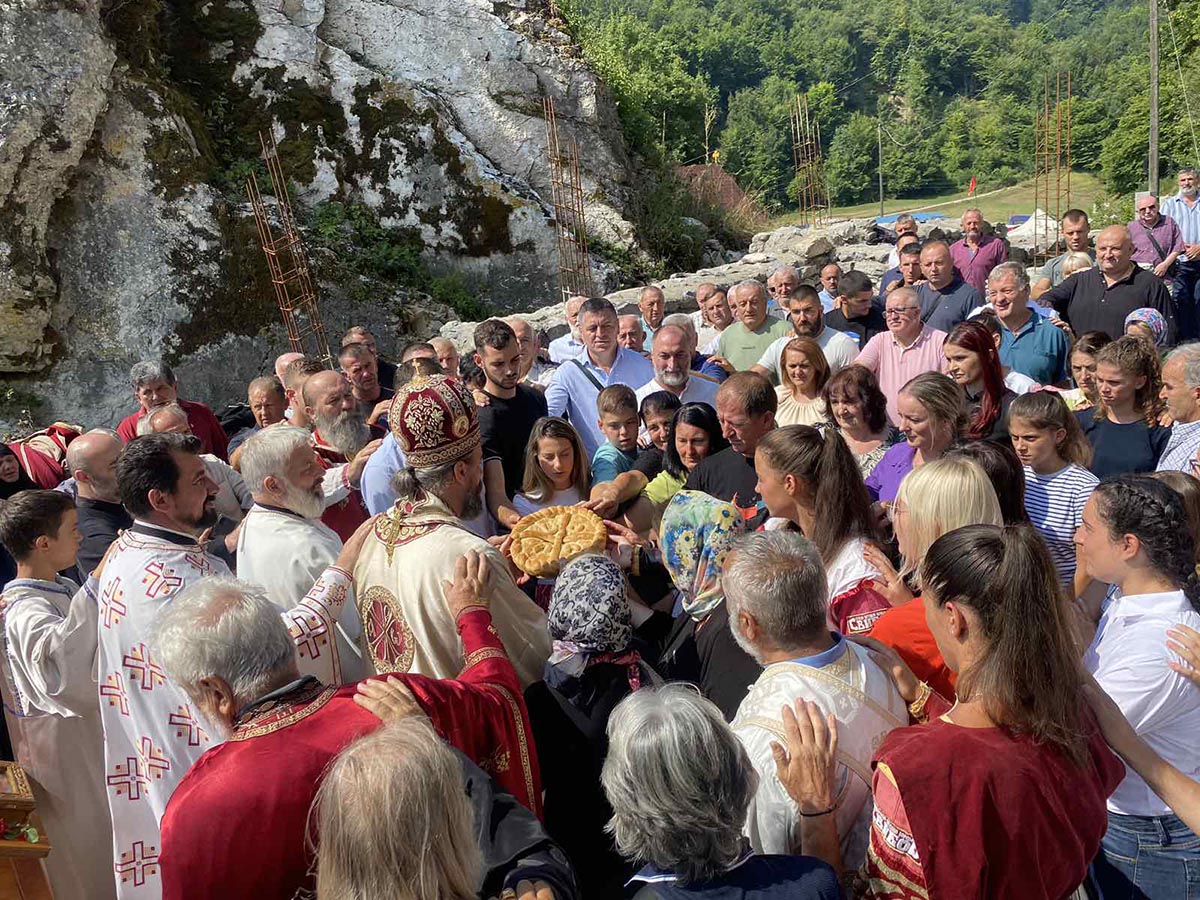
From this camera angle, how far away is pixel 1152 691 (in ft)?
8.16

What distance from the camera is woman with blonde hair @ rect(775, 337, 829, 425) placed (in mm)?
5449

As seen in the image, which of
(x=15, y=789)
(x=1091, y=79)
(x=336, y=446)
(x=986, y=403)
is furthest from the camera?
(x=1091, y=79)

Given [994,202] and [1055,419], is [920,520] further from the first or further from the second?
[994,202]

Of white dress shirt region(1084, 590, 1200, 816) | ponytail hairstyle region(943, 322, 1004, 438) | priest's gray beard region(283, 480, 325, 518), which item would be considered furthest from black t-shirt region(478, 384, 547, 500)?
white dress shirt region(1084, 590, 1200, 816)

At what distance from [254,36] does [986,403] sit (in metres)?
13.2

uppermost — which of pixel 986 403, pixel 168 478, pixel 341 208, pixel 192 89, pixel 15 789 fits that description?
pixel 192 89

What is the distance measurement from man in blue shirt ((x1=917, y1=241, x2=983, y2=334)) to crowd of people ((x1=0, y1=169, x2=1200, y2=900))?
183 centimetres

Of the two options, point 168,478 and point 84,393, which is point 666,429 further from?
point 84,393

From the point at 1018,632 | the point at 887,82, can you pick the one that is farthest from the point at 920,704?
the point at 887,82

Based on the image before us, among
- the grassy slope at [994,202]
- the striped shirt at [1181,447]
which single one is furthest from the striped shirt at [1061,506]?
the grassy slope at [994,202]

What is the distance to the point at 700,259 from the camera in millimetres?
17734

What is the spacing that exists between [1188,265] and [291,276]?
10325 mm

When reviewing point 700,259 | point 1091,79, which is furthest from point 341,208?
point 1091,79

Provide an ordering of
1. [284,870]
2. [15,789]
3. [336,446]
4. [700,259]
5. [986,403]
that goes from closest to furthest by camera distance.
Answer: [284,870] → [15,789] → [986,403] → [336,446] → [700,259]
